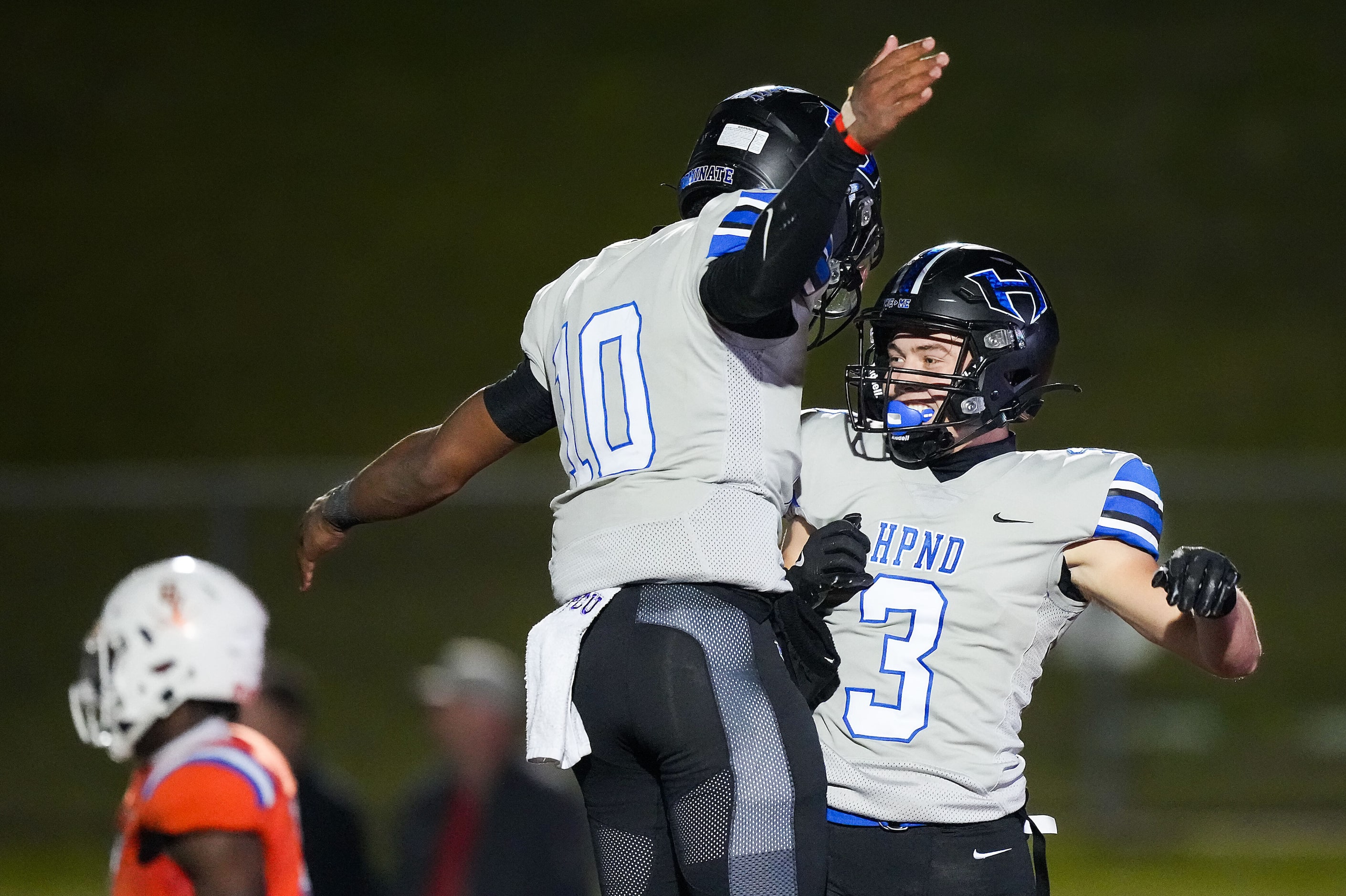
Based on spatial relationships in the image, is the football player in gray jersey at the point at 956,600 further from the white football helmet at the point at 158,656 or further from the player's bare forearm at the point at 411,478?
the white football helmet at the point at 158,656

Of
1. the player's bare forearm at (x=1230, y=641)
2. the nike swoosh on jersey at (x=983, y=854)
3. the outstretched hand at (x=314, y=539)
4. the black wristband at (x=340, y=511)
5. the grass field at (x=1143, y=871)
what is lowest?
the grass field at (x=1143, y=871)

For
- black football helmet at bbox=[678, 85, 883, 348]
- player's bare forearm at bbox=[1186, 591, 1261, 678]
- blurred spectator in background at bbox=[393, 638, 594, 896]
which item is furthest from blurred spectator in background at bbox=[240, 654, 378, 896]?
player's bare forearm at bbox=[1186, 591, 1261, 678]

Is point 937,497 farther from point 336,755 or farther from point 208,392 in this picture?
Answer: point 208,392

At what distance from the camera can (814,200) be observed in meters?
2.67

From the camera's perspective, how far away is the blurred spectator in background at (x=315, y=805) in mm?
5449

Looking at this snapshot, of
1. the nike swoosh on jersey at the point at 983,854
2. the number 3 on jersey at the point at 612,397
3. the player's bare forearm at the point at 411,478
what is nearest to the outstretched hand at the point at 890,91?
the number 3 on jersey at the point at 612,397

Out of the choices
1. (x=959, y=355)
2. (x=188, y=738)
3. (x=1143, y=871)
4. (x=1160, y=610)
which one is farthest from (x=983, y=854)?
(x=1143, y=871)

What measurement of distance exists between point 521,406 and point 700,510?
60 centimetres

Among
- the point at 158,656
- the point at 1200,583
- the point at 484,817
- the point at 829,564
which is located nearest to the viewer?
the point at 1200,583

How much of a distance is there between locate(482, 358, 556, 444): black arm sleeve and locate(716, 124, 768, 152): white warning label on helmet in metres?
0.58

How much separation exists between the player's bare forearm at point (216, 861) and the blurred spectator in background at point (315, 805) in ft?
8.79

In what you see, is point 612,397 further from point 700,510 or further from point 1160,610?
point 1160,610

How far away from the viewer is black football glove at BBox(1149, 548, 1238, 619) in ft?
9.05

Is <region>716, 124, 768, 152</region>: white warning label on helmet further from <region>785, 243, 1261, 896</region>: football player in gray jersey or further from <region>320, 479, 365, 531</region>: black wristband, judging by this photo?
<region>320, 479, 365, 531</region>: black wristband
